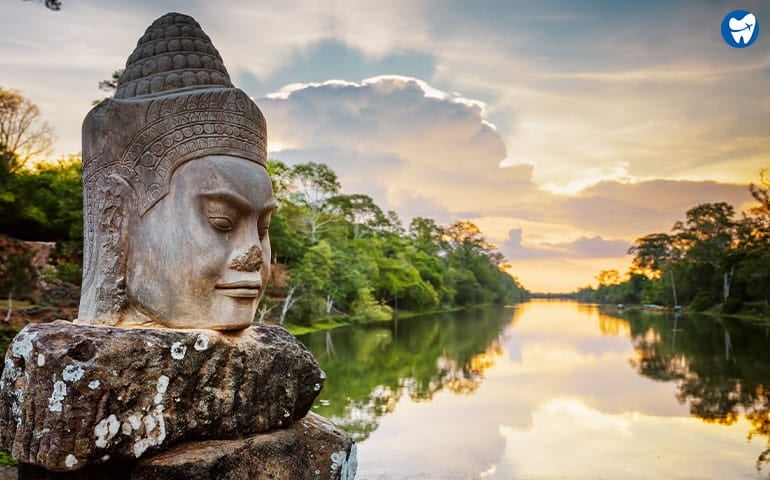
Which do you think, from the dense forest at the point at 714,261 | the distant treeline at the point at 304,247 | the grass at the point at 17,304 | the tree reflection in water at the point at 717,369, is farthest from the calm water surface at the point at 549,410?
the dense forest at the point at 714,261

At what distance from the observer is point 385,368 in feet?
56.3

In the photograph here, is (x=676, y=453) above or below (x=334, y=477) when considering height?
below

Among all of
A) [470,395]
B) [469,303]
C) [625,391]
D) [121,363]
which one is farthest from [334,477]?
[469,303]

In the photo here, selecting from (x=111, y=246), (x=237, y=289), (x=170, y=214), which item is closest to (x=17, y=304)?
(x=111, y=246)

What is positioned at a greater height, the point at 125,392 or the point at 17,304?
the point at 125,392

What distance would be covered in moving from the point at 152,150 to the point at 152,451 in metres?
1.76

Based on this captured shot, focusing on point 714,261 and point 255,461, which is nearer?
point 255,461

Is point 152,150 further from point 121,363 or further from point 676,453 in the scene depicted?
point 676,453

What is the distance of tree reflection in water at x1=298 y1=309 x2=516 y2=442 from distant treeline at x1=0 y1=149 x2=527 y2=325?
2.34m

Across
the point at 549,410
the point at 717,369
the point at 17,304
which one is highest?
the point at 17,304

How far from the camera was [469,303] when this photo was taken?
7306 cm

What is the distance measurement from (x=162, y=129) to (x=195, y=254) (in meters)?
0.80

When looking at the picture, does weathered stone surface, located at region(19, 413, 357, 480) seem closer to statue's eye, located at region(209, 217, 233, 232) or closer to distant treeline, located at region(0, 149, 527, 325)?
statue's eye, located at region(209, 217, 233, 232)

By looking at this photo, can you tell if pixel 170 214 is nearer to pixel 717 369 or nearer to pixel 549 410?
pixel 549 410
